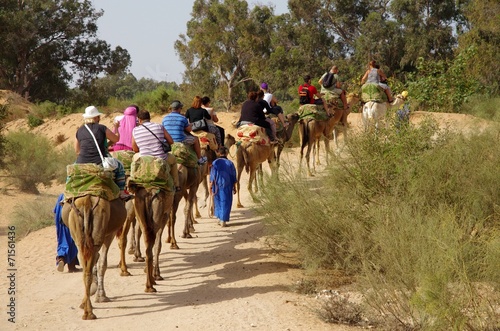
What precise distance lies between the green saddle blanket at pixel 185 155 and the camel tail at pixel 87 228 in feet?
11.8

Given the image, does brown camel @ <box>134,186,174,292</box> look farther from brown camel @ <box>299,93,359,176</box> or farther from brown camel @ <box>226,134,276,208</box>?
brown camel @ <box>299,93,359,176</box>

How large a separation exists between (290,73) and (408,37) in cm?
674

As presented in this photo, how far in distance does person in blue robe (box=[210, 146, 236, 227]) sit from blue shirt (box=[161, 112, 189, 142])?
7.44 ft

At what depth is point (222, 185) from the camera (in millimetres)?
15891

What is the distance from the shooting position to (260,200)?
13.4m

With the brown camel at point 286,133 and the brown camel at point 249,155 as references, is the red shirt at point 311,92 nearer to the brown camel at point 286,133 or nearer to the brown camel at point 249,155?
the brown camel at point 286,133

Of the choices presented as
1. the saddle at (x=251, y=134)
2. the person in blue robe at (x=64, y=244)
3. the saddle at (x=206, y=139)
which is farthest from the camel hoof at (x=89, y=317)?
the saddle at (x=251, y=134)

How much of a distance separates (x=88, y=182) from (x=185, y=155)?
12.3ft

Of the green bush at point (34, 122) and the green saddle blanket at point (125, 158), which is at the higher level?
the green bush at point (34, 122)

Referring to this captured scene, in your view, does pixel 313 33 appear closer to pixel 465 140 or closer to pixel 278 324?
pixel 465 140

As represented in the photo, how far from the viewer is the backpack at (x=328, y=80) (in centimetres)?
2188

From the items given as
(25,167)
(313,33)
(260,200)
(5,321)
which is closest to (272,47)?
(313,33)

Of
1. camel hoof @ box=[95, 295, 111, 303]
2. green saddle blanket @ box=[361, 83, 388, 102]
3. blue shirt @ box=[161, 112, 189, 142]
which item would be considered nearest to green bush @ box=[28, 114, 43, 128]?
green saddle blanket @ box=[361, 83, 388, 102]

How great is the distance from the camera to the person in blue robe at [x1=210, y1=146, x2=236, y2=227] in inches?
626
